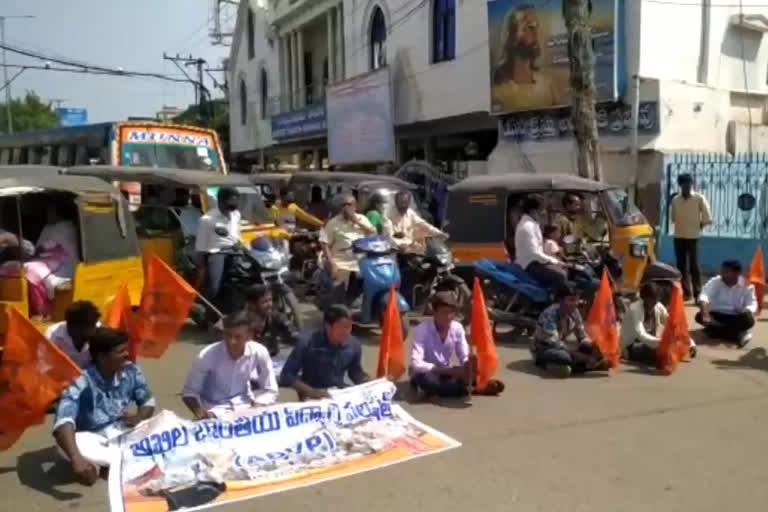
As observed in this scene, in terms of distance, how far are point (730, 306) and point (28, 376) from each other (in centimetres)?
665

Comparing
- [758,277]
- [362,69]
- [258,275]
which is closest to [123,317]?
[258,275]

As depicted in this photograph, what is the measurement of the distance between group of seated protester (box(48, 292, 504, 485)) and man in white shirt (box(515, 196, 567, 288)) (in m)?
2.28

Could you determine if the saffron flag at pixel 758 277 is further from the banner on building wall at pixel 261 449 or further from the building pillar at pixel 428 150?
the building pillar at pixel 428 150

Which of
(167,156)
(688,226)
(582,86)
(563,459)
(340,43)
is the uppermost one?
(340,43)

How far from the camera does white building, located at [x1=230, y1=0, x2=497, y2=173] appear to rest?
803 inches

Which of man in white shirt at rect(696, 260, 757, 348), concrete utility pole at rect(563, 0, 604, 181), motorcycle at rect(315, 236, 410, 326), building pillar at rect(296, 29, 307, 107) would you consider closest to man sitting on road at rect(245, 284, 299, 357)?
motorcycle at rect(315, 236, 410, 326)

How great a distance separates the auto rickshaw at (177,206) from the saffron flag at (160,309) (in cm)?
284

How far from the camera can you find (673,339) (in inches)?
280

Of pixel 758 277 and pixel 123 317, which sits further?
pixel 758 277

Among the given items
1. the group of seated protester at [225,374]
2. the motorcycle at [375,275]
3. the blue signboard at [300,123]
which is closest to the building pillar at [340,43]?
the blue signboard at [300,123]

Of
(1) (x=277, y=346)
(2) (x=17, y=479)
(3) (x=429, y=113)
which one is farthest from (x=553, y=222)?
(3) (x=429, y=113)

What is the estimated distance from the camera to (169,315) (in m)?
6.52

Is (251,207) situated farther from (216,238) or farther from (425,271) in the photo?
(425,271)

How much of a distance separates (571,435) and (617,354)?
2093 millimetres
